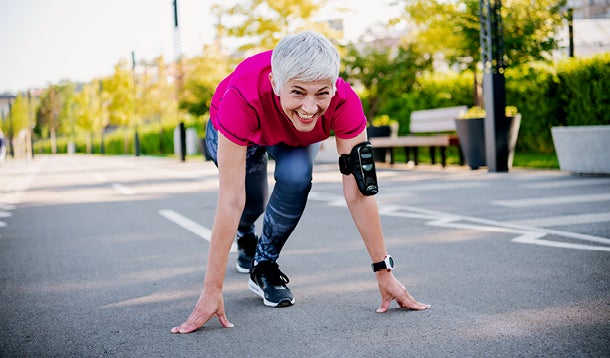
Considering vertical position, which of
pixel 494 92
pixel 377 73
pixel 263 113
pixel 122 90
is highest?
pixel 122 90

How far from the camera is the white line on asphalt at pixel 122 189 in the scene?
12825 millimetres

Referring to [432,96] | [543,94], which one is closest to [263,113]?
[543,94]

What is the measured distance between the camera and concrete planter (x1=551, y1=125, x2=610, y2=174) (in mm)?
11281

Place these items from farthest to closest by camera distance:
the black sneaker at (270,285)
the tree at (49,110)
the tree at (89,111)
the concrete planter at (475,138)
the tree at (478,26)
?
the tree at (49,110) < the tree at (89,111) < the tree at (478,26) < the concrete planter at (475,138) < the black sneaker at (270,285)

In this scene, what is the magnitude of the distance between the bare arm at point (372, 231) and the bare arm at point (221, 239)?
0.55 m

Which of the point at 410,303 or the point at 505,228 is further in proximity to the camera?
the point at 505,228

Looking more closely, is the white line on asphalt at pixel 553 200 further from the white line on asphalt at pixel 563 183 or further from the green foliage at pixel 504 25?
the green foliage at pixel 504 25

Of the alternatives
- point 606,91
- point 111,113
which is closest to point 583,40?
point 606,91

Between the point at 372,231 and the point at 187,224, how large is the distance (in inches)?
172

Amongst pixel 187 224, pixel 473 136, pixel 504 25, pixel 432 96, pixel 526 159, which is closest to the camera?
pixel 187 224

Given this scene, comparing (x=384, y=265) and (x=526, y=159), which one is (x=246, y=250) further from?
(x=526, y=159)

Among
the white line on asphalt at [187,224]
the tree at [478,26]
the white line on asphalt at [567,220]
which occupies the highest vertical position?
the tree at [478,26]

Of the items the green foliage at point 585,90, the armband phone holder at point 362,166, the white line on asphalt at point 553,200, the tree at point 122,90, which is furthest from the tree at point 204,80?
the armband phone holder at point 362,166

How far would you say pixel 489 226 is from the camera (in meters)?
6.86
